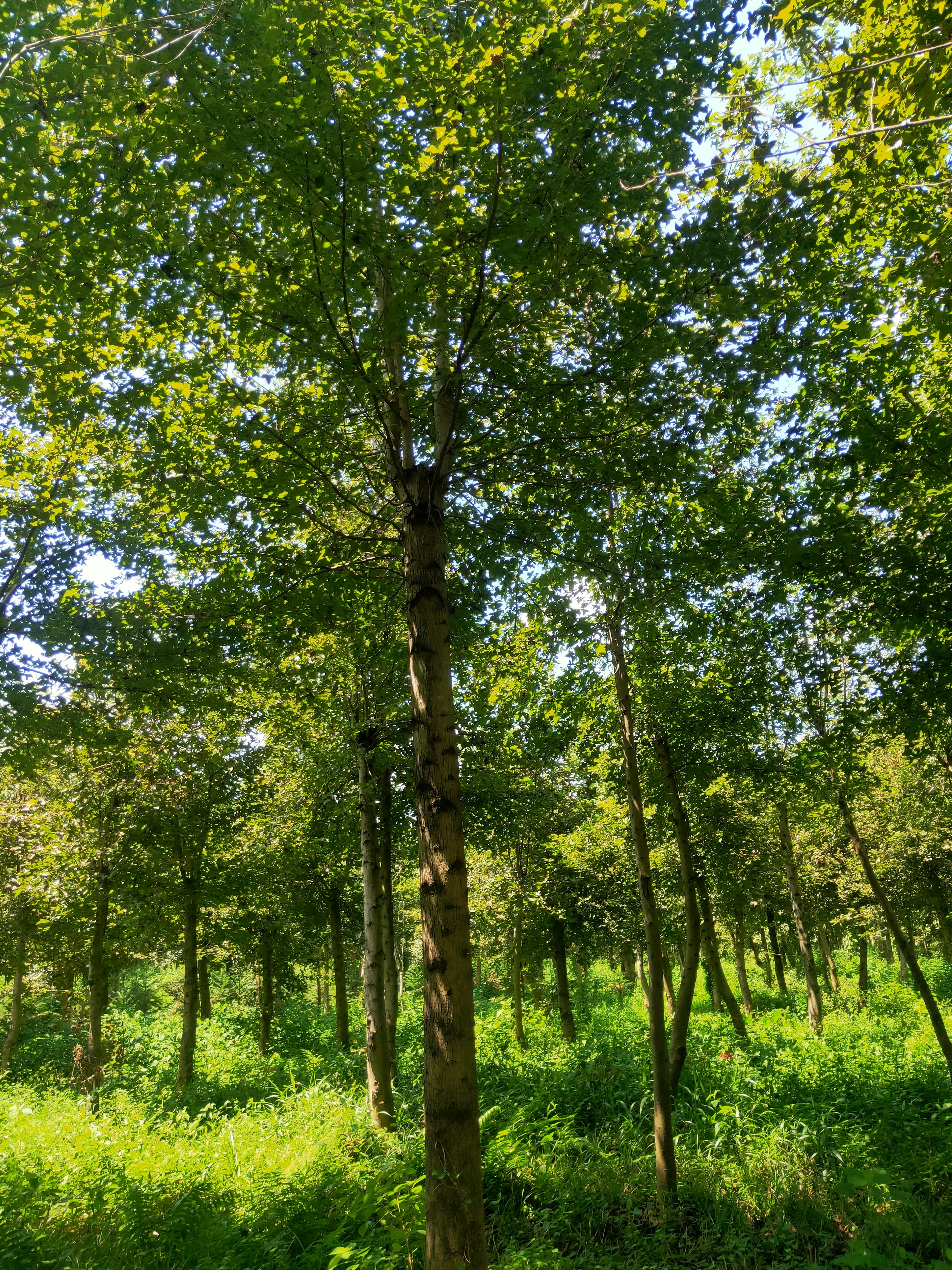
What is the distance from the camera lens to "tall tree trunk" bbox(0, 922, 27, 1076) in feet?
55.8

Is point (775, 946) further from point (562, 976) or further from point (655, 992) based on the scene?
point (655, 992)

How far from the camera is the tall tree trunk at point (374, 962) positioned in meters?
8.31

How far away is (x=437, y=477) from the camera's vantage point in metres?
4.50

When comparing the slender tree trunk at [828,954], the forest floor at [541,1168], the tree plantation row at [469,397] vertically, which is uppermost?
the tree plantation row at [469,397]

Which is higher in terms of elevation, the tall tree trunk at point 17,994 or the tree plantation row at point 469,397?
the tree plantation row at point 469,397

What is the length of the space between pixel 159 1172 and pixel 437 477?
24.2 feet

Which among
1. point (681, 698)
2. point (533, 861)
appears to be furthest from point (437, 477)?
point (533, 861)

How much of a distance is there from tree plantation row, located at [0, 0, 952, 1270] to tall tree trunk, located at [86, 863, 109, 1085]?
260 inches

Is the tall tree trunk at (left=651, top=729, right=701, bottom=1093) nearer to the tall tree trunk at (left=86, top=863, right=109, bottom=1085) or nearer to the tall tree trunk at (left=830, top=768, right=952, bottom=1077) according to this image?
the tall tree trunk at (left=830, top=768, right=952, bottom=1077)

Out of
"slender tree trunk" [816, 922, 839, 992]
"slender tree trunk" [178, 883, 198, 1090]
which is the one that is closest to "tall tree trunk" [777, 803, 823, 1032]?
"slender tree trunk" [816, 922, 839, 992]

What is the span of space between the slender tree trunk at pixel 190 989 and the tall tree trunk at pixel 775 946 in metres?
17.6

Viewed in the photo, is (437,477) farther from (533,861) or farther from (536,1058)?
(533,861)

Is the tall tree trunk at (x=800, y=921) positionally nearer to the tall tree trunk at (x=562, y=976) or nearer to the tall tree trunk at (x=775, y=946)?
the tall tree trunk at (x=562, y=976)

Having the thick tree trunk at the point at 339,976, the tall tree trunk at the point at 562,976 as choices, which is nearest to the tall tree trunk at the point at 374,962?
the thick tree trunk at the point at 339,976
